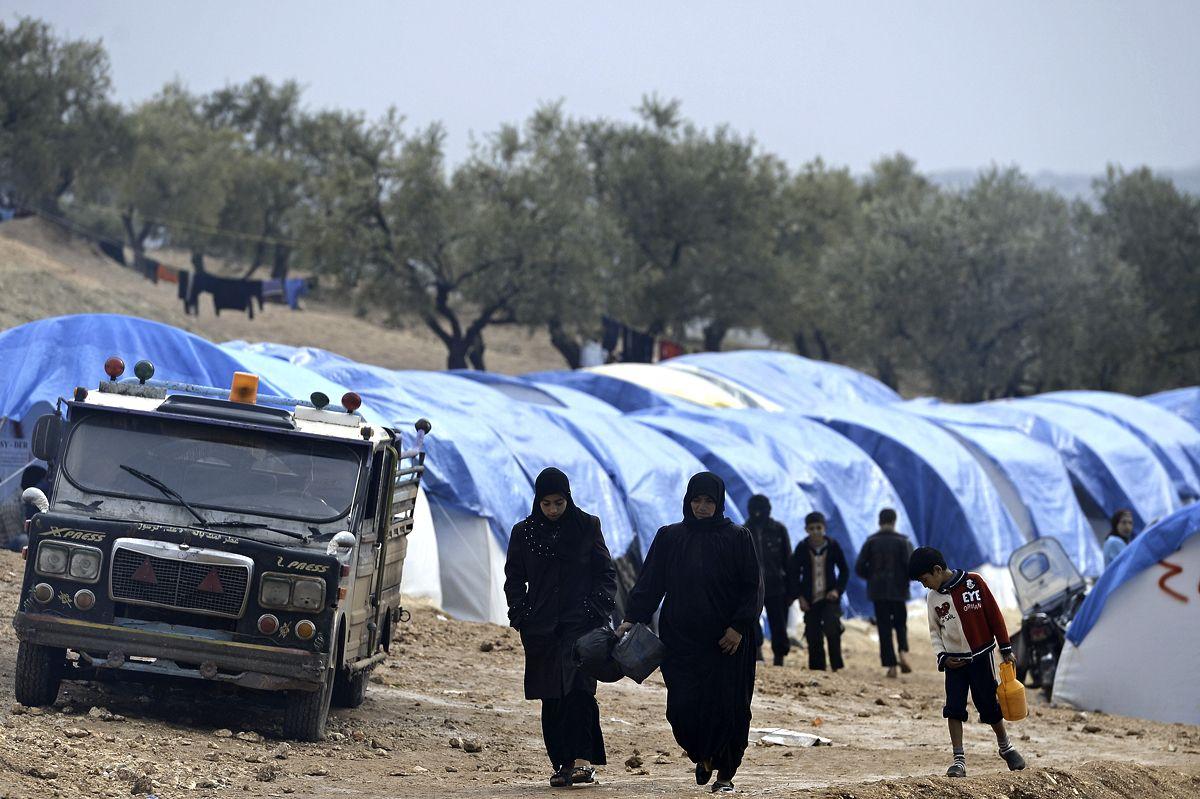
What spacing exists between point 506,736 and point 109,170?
39362 mm

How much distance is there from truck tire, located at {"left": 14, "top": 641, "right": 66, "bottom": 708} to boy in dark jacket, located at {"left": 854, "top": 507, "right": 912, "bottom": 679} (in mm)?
8613

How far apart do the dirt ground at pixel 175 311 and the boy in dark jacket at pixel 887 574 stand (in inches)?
722

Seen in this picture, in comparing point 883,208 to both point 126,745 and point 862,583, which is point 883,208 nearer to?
point 862,583

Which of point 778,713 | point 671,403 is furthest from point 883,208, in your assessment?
point 778,713

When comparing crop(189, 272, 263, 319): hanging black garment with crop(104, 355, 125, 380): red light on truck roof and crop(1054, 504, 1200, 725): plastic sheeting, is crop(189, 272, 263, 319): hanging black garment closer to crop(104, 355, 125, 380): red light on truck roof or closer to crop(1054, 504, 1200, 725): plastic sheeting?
crop(1054, 504, 1200, 725): plastic sheeting

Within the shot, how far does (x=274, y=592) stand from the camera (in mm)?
7820

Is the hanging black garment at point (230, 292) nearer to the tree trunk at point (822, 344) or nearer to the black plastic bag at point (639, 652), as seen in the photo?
the tree trunk at point (822, 344)

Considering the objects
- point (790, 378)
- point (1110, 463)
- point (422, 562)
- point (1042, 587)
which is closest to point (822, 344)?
point (790, 378)

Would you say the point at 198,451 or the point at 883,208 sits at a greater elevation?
the point at 883,208

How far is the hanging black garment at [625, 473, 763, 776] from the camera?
6.96 m

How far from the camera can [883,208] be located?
49875mm

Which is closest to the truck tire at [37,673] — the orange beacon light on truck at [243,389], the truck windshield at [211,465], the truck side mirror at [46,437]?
the truck windshield at [211,465]

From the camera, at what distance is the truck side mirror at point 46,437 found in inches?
313

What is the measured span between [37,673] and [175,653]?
832 mm
